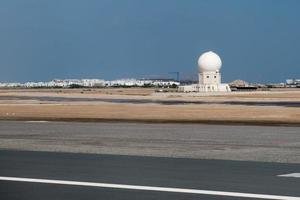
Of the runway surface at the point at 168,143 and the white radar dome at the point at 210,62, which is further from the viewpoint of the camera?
the white radar dome at the point at 210,62

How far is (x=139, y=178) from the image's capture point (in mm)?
12430

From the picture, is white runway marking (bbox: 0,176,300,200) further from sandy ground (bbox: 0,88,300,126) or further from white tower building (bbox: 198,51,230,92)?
white tower building (bbox: 198,51,230,92)

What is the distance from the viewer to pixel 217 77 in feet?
413

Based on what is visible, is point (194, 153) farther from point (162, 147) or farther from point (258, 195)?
point (258, 195)

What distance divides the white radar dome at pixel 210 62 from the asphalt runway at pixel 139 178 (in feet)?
359

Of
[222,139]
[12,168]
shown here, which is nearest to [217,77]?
[222,139]

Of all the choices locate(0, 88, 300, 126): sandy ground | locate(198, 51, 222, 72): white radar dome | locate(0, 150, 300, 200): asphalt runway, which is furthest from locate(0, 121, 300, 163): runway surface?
locate(198, 51, 222, 72): white radar dome

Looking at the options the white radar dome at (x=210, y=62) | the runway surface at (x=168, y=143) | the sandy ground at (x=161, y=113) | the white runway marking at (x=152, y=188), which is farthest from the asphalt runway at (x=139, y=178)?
the white radar dome at (x=210, y=62)

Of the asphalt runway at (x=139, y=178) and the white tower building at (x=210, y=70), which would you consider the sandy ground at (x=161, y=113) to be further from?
the white tower building at (x=210, y=70)

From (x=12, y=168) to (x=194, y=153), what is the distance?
5.66m

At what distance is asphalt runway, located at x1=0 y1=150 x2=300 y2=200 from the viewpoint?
10.6 metres

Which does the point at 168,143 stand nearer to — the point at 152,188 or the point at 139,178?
the point at 139,178

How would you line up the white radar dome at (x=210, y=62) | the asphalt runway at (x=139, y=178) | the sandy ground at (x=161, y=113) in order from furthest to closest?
the white radar dome at (x=210, y=62) → the sandy ground at (x=161, y=113) → the asphalt runway at (x=139, y=178)

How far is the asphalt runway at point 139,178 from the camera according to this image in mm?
10578
